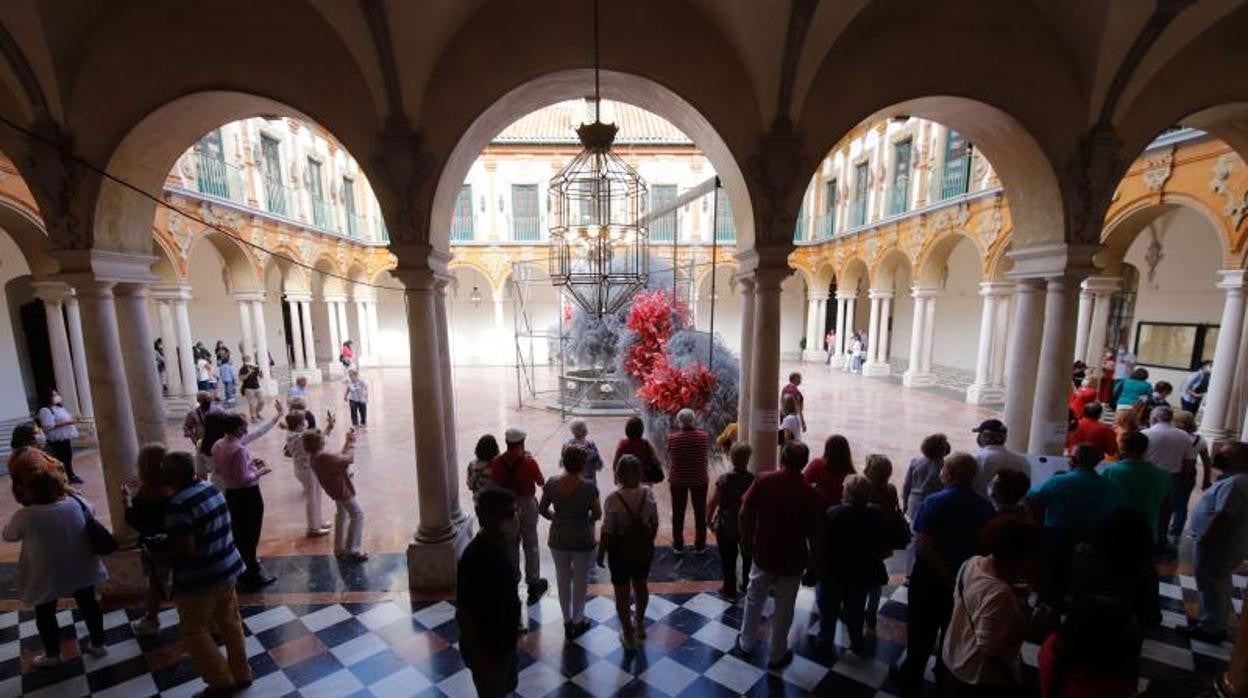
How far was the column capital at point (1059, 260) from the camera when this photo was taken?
4.10 meters

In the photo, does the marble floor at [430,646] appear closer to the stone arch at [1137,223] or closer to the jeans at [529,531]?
the jeans at [529,531]

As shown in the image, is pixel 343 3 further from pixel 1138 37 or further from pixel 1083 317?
pixel 1083 317

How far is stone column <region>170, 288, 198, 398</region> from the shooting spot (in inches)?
409

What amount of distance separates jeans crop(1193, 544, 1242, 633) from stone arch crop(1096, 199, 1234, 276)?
5993mm

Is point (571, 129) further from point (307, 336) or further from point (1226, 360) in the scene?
point (1226, 360)

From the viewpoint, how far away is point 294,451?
4988 mm

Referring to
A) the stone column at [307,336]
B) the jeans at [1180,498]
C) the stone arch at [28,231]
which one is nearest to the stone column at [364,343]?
the stone column at [307,336]

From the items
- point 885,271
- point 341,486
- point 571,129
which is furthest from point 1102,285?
point 571,129

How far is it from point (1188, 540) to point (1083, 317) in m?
6.54

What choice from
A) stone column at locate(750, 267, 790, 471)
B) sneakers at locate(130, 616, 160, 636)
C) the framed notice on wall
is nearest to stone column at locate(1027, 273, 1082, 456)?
stone column at locate(750, 267, 790, 471)

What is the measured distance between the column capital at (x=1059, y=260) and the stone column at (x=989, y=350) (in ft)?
26.9

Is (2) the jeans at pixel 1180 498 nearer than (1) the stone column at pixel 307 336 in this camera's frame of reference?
Yes

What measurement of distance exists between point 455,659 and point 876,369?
15.4 m

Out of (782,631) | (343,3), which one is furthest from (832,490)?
(343,3)
